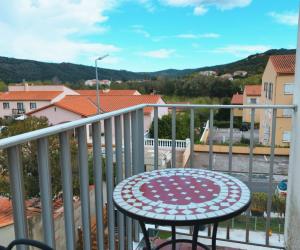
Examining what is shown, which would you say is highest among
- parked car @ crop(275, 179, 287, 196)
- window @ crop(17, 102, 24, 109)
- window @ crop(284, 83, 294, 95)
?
window @ crop(284, 83, 294, 95)

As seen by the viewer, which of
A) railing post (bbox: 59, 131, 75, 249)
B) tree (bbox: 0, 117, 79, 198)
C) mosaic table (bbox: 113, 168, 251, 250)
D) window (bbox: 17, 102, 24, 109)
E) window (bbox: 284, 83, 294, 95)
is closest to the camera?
tree (bbox: 0, 117, 79, 198)

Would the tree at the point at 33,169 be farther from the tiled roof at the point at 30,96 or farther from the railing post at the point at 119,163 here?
the tiled roof at the point at 30,96

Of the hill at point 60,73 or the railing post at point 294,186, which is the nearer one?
the railing post at point 294,186

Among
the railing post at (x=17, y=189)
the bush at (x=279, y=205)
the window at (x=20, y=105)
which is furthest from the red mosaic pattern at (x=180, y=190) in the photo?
the window at (x=20, y=105)

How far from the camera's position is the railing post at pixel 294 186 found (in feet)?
6.02

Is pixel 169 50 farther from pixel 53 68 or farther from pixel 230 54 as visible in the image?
pixel 53 68

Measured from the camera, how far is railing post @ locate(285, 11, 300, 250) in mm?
1835

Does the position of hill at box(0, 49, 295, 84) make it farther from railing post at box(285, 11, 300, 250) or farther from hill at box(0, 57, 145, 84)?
railing post at box(285, 11, 300, 250)

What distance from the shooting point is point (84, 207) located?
4.64 ft

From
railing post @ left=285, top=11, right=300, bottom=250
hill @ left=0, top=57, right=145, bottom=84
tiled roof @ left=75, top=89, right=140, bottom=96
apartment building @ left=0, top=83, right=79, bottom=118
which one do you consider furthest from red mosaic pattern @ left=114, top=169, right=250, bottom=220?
apartment building @ left=0, top=83, right=79, bottom=118

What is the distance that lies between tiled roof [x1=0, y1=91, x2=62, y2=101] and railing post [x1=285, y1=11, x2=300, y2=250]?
22.8 meters

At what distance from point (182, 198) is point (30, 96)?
2530 centimetres

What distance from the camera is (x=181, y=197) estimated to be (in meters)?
1.30

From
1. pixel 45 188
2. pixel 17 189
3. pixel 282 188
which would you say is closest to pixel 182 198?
pixel 45 188
